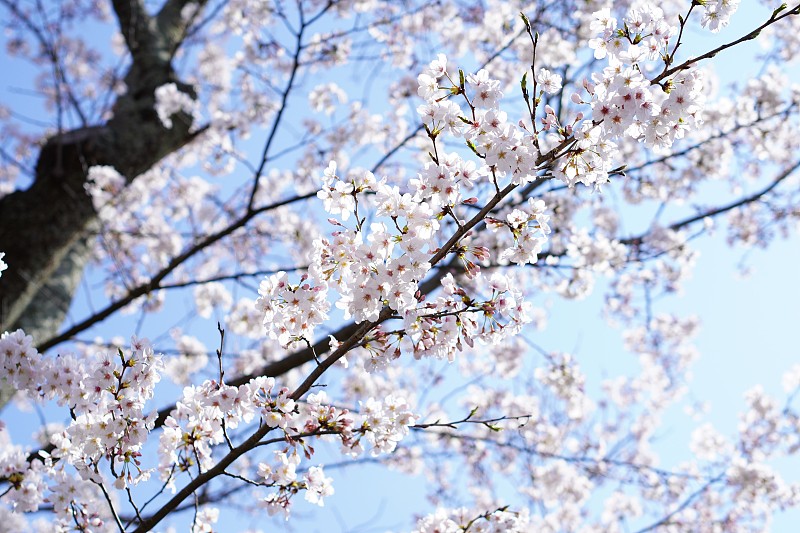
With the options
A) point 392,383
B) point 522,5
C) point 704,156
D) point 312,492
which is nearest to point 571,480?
point 392,383

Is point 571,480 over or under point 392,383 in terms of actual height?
under

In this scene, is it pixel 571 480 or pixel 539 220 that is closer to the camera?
pixel 539 220

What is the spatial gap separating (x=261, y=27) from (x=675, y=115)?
538 cm

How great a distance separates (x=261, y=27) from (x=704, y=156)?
5.07 meters

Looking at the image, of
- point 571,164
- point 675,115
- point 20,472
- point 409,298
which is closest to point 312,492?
point 409,298

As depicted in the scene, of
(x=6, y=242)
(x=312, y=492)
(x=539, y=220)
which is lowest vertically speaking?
(x=312, y=492)

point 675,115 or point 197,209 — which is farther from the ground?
point 197,209

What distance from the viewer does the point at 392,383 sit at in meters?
8.77

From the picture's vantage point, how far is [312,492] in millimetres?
2377

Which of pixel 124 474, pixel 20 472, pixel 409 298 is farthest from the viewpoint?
pixel 20 472

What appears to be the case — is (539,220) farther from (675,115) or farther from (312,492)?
(312,492)

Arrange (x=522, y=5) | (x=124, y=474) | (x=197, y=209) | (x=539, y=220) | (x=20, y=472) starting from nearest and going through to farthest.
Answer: (x=539, y=220), (x=124, y=474), (x=20, y=472), (x=522, y=5), (x=197, y=209)

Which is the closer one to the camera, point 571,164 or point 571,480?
point 571,164

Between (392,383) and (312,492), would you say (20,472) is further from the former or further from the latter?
(392,383)
